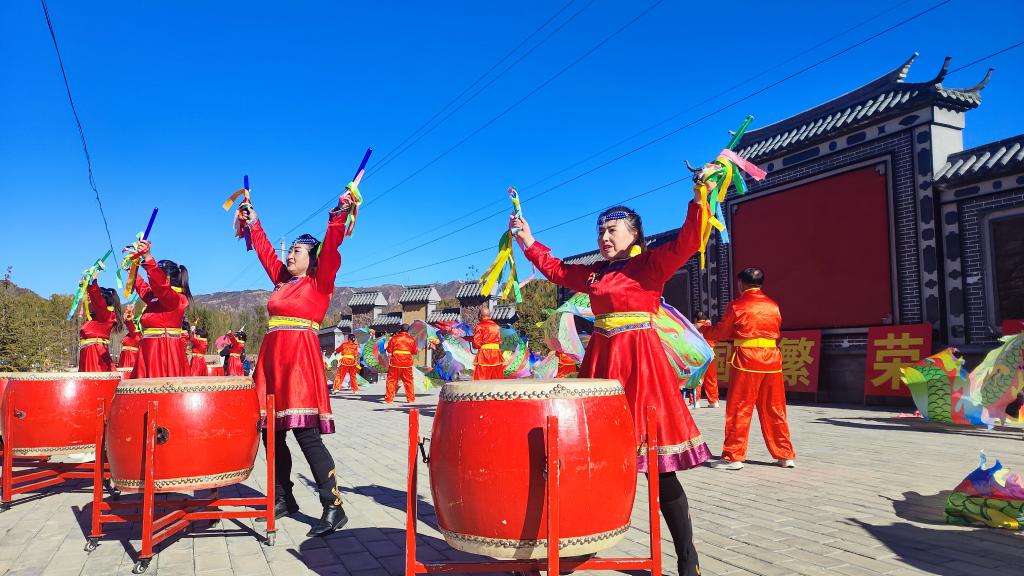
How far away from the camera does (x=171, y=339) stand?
6.03 m

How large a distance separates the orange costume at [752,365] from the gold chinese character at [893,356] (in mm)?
6952

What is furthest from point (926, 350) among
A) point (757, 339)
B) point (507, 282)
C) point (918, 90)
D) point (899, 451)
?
point (507, 282)

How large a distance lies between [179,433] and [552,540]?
7.05 feet

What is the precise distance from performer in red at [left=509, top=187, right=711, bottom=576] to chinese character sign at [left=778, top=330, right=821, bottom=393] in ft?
37.1

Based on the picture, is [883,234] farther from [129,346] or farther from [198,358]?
[198,358]

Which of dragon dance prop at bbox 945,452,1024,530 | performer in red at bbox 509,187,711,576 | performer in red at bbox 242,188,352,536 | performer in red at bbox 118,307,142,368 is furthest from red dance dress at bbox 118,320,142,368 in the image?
dragon dance prop at bbox 945,452,1024,530

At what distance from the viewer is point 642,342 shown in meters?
2.98

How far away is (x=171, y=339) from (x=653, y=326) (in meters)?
4.72

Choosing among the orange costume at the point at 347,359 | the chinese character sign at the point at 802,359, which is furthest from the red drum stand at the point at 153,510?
the orange costume at the point at 347,359

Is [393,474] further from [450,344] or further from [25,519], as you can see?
[450,344]

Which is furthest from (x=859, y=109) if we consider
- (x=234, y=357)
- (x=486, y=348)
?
(x=234, y=357)

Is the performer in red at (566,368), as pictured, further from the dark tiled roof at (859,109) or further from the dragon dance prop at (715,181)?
the dragon dance prop at (715,181)

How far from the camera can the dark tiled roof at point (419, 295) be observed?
37312 millimetres

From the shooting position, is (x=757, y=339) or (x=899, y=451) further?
(x=899, y=451)
